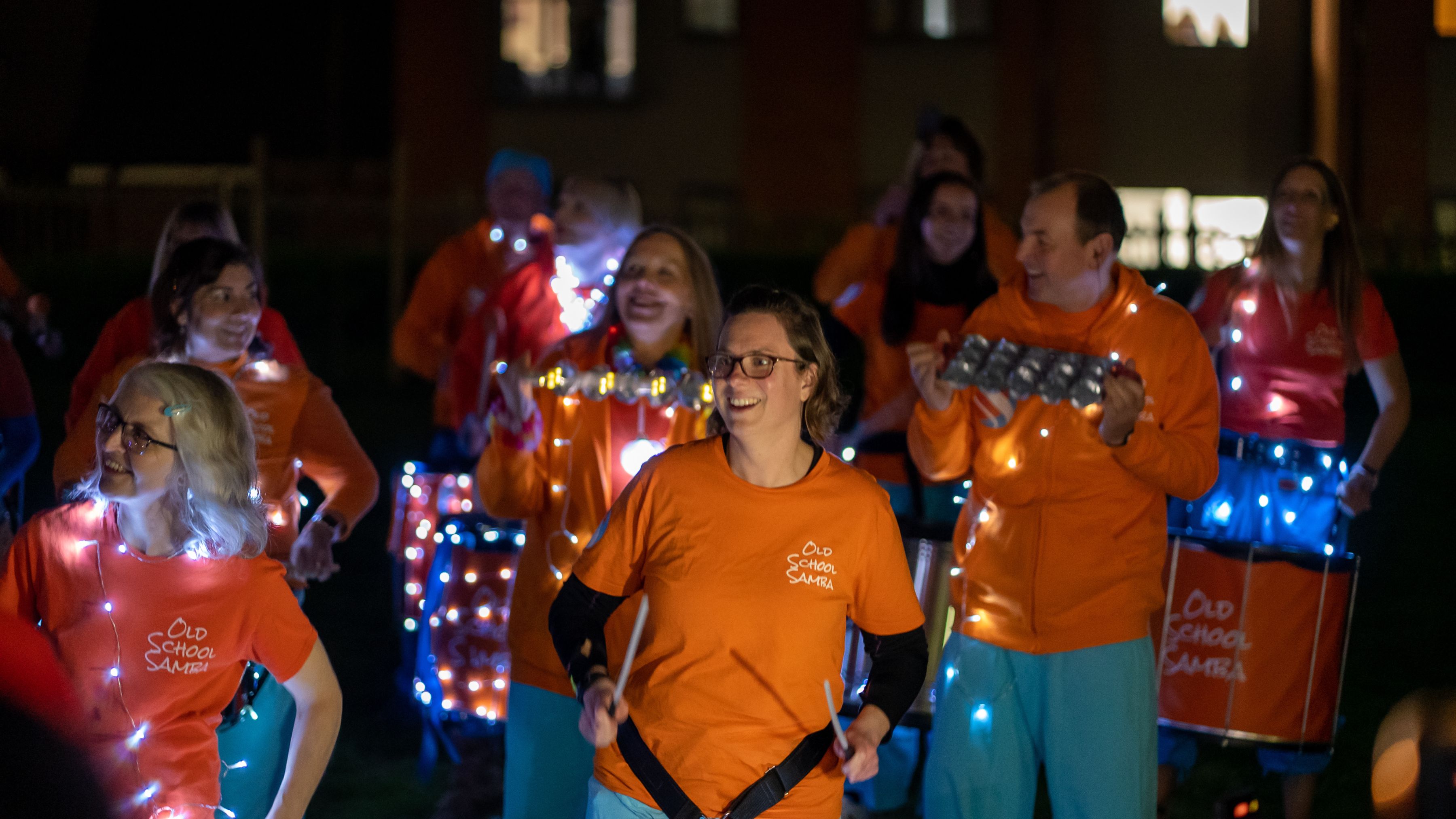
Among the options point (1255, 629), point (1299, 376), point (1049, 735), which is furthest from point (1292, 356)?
point (1049, 735)

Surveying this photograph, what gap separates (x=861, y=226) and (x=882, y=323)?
112 cm

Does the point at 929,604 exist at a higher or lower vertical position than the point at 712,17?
lower

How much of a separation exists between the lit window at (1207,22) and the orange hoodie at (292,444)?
17089 millimetres

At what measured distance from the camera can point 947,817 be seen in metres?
3.63

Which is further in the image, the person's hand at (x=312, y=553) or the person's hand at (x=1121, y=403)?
the person's hand at (x=312, y=553)

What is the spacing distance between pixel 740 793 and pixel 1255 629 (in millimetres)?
2116

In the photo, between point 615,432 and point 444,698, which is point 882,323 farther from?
point 444,698

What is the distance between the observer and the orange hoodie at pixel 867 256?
19.3 feet

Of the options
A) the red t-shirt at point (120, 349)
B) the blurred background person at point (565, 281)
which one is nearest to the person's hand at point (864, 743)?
the red t-shirt at point (120, 349)

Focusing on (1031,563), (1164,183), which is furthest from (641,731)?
(1164,183)

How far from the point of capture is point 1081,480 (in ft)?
11.7

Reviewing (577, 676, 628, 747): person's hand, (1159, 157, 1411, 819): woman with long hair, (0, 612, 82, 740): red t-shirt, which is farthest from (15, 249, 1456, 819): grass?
(0, 612, 82, 740): red t-shirt

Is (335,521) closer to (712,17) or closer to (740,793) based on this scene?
(740,793)

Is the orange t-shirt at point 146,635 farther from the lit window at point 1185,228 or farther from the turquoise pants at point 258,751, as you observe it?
the lit window at point 1185,228
